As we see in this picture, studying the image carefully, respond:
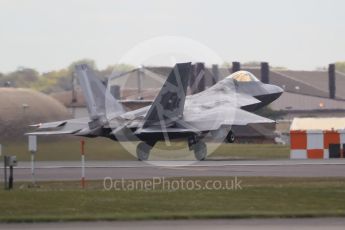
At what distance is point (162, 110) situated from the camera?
40062mm

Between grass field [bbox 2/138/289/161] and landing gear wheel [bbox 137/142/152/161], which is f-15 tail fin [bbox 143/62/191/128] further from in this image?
grass field [bbox 2/138/289/161]

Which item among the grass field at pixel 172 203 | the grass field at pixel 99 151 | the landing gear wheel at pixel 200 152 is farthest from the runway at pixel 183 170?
the grass field at pixel 172 203

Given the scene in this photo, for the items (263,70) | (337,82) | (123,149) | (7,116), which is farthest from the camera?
(337,82)

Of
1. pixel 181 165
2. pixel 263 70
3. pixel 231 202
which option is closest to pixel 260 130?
pixel 263 70

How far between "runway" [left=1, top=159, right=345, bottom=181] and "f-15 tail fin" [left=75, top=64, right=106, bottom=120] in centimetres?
469

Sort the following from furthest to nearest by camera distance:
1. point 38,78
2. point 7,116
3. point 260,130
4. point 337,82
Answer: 1. point 337,82
2. point 38,78
3. point 260,130
4. point 7,116

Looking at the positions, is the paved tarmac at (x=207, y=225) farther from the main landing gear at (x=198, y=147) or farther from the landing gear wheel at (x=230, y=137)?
→ the landing gear wheel at (x=230, y=137)

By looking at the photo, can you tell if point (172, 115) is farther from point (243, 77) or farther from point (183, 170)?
point (183, 170)

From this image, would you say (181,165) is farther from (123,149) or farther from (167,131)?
(123,149)

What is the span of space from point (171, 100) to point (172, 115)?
1287 mm

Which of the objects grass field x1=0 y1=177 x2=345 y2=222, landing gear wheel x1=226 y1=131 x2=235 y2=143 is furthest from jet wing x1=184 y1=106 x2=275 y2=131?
grass field x1=0 y1=177 x2=345 y2=222

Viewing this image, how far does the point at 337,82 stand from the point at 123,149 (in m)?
66.3

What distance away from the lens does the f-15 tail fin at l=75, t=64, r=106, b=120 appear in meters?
41.7

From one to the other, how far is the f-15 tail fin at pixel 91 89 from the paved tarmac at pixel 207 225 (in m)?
24.6
